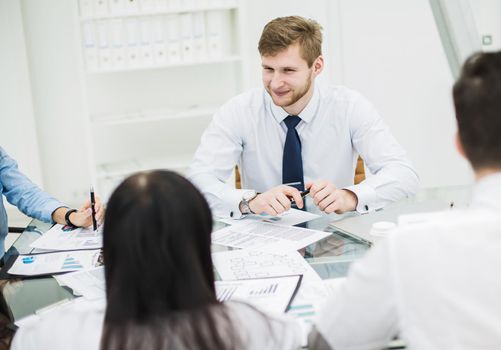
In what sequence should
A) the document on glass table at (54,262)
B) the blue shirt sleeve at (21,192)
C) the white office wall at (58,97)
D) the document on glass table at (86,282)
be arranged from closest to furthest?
the document on glass table at (86,282), the document on glass table at (54,262), the blue shirt sleeve at (21,192), the white office wall at (58,97)

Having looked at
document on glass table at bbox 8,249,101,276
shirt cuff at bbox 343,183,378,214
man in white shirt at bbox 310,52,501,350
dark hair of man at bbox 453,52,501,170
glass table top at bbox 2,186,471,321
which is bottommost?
glass table top at bbox 2,186,471,321

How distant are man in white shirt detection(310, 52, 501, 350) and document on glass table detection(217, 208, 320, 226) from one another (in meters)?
0.88

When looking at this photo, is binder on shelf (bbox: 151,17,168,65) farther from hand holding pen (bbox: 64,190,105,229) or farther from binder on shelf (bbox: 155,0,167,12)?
hand holding pen (bbox: 64,190,105,229)

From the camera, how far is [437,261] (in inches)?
37.5

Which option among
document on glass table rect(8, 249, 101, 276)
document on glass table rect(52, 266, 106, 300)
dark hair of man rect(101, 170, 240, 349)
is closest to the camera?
dark hair of man rect(101, 170, 240, 349)

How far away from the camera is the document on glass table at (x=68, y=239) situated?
1.82m

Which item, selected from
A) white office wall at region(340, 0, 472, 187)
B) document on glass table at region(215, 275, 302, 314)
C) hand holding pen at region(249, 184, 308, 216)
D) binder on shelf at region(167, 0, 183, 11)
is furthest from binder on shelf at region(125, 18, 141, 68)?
document on glass table at region(215, 275, 302, 314)

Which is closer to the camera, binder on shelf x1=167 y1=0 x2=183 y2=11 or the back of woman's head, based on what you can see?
the back of woman's head

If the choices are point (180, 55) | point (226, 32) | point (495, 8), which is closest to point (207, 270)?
point (180, 55)

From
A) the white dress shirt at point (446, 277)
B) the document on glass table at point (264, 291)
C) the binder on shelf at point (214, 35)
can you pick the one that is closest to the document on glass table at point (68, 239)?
the document on glass table at point (264, 291)

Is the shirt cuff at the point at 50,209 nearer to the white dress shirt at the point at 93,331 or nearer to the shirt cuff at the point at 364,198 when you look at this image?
the shirt cuff at the point at 364,198

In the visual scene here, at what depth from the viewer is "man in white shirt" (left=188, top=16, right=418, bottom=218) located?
236 cm

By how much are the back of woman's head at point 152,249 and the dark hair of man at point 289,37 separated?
150cm

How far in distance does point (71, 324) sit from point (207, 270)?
24cm
